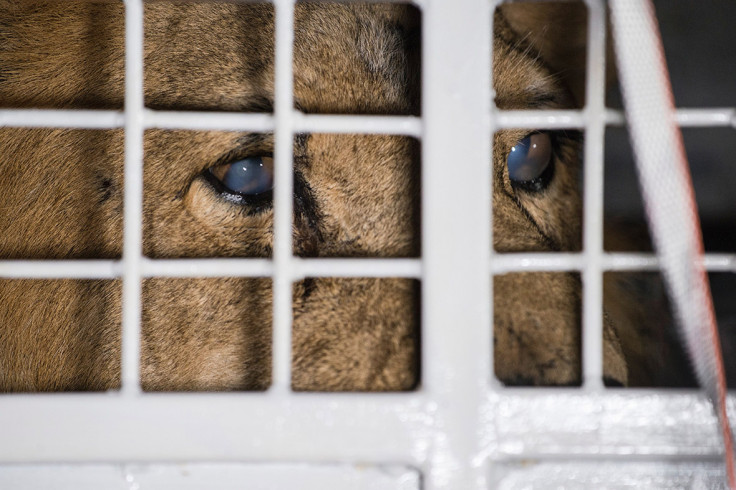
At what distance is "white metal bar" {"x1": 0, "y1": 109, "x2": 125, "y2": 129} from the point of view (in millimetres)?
778

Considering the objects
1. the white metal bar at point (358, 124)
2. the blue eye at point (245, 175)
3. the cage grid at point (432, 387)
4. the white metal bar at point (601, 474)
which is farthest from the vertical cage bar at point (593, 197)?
the blue eye at point (245, 175)

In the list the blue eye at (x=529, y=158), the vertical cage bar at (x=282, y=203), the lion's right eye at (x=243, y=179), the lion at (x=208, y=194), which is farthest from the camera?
the blue eye at (x=529, y=158)

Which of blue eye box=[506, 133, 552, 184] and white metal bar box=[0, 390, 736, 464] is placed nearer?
white metal bar box=[0, 390, 736, 464]

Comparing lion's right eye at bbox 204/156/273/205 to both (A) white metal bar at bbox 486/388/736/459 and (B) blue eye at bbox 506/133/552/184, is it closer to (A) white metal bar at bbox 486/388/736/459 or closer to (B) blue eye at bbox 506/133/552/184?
(B) blue eye at bbox 506/133/552/184

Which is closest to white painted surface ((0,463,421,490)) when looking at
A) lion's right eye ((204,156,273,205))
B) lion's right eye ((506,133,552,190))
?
lion's right eye ((204,156,273,205))

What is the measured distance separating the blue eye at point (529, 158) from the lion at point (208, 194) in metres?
0.28

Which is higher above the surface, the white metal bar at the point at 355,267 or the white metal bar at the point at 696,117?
the white metal bar at the point at 696,117

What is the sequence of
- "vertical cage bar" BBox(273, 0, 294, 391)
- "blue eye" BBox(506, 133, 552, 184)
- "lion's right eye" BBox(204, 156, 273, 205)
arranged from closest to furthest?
1. "vertical cage bar" BBox(273, 0, 294, 391)
2. "lion's right eye" BBox(204, 156, 273, 205)
3. "blue eye" BBox(506, 133, 552, 184)

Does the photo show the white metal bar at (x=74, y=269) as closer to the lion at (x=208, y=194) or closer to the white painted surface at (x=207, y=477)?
the white painted surface at (x=207, y=477)

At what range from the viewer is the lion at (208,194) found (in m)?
1.31

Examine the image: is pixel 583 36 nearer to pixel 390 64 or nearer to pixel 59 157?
pixel 390 64

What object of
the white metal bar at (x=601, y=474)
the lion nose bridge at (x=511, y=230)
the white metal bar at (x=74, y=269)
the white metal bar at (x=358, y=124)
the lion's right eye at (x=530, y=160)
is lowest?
the white metal bar at (x=601, y=474)

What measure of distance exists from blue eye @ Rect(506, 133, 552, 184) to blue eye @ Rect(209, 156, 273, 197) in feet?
2.35

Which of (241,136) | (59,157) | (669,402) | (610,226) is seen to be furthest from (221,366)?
(610,226)
